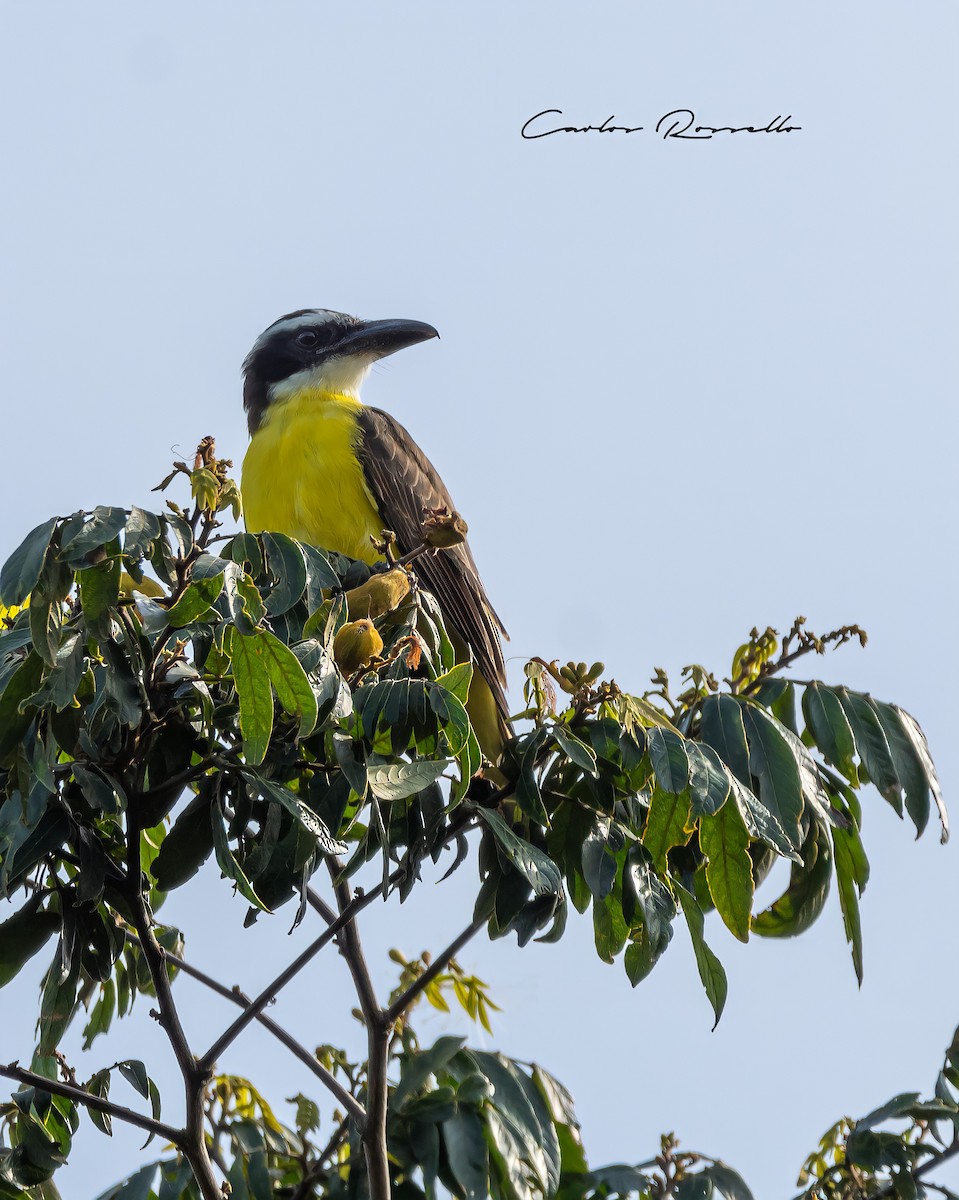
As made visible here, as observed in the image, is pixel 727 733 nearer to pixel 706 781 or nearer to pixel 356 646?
pixel 706 781

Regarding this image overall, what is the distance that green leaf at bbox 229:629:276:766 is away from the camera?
2.16 metres

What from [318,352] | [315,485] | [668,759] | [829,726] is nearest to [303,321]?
[318,352]

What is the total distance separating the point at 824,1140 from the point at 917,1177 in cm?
32

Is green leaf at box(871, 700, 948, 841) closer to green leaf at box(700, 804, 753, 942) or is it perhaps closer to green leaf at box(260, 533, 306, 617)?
green leaf at box(700, 804, 753, 942)

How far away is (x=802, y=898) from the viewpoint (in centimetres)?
334

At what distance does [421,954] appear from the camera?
3.44 metres

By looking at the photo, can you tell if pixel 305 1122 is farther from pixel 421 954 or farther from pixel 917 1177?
pixel 917 1177

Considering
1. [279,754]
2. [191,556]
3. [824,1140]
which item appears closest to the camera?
[191,556]

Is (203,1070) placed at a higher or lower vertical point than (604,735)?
lower

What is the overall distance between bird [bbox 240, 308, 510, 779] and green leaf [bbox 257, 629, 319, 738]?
8.02 ft

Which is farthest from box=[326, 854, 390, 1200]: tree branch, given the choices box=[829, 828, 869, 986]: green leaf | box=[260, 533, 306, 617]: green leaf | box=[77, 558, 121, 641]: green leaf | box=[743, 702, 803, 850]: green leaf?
box=[829, 828, 869, 986]: green leaf

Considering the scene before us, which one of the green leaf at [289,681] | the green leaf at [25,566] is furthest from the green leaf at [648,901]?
the green leaf at [25,566]

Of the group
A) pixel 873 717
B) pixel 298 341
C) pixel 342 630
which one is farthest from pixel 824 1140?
pixel 298 341

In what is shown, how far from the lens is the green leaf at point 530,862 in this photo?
2.53 metres
